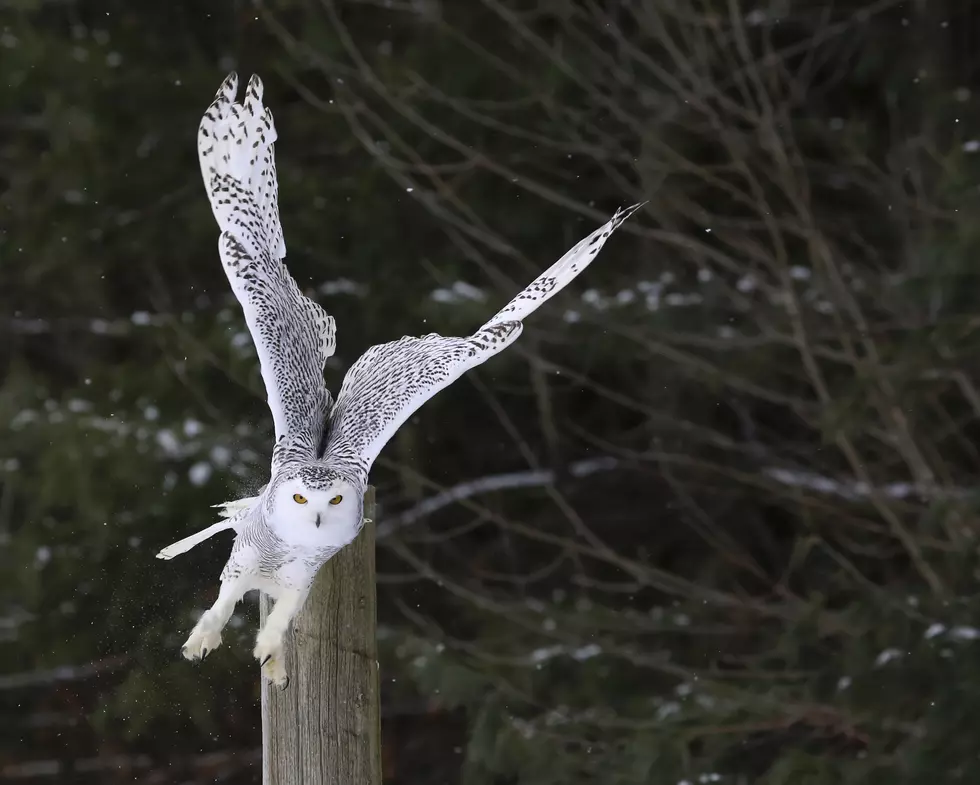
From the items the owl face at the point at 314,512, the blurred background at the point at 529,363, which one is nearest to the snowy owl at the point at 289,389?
the owl face at the point at 314,512

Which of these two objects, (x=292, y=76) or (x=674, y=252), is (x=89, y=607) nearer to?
(x=292, y=76)

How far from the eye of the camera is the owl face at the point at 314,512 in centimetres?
124

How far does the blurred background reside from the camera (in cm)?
349

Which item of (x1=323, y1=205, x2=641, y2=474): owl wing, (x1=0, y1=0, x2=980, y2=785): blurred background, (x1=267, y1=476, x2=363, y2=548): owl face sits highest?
(x1=0, y1=0, x2=980, y2=785): blurred background

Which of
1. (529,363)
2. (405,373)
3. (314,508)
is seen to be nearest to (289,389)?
(405,373)

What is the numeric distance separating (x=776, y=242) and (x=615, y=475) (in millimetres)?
885

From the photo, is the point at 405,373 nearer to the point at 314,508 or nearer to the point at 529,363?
the point at 314,508

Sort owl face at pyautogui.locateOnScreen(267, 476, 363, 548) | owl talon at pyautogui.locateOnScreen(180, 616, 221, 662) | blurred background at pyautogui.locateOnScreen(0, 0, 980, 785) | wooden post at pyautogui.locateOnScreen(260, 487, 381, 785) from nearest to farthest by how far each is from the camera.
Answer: owl face at pyautogui.locateOnScreen(267, 476, 363, 548)
owl talon at pyautogui.locateOnScreen(180, 616, 221, 662)
wooden post at pyautogui.locateOnScreen(260, 487, 381, 785)
blurred background at pyautogui.locateOnScreen(0, 0, 980, 785)

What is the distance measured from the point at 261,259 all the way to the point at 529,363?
2.16 meters

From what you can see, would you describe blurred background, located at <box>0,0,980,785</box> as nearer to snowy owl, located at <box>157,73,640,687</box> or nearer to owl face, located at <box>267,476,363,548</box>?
snowy owl, located at <box>157,73,640,687</box>

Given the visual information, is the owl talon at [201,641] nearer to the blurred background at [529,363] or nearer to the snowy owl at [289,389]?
the snowy owl at [289,389]

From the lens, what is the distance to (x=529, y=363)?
376 centimetres

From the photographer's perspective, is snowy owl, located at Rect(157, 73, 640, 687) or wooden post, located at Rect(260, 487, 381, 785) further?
wooden post, located at Rect(260, 487, 381, 785)

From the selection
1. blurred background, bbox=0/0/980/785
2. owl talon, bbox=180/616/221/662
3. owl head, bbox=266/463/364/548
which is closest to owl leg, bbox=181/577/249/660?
owl talon, bbox=180/616/221/662
